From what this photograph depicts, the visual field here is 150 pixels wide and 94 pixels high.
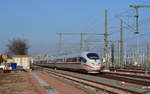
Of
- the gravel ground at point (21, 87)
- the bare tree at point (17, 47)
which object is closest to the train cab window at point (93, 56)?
the gravel ground at point (21, 87)

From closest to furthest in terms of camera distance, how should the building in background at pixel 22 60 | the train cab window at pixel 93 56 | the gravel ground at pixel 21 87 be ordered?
1. the gravel ground at pixel 21 87
2. the train cab window at pixel 93 56
3. the building in background at pixel 22 60

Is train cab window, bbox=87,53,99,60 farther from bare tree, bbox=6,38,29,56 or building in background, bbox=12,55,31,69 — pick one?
bare tree, bbox=6,38,29,56

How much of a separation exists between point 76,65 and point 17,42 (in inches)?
2403

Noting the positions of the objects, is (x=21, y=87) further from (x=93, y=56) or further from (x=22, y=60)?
(x=22, y=60)

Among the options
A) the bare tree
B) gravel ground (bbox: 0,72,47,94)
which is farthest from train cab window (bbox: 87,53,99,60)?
the bare tree

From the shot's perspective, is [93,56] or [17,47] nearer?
[93,56]

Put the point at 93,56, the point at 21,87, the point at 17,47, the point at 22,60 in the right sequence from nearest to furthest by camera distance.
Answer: the point at 21,87, the point at 93,56, the point at 22,60, the point at 17,47

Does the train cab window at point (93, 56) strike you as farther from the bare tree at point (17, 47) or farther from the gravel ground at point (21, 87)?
the bare tree at point (17, 47)

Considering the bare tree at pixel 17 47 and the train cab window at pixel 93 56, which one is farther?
the bare tree at pixel 17 47

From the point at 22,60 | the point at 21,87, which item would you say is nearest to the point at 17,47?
the point at 22,60

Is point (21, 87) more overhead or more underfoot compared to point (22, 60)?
more underfoot

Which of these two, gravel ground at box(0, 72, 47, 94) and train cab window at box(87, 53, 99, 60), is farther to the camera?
train cab window at box(87, 53, 99, 60)

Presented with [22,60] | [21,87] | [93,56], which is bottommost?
[21,87]

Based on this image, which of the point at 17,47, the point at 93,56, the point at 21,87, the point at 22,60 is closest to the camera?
the point at 21,87
